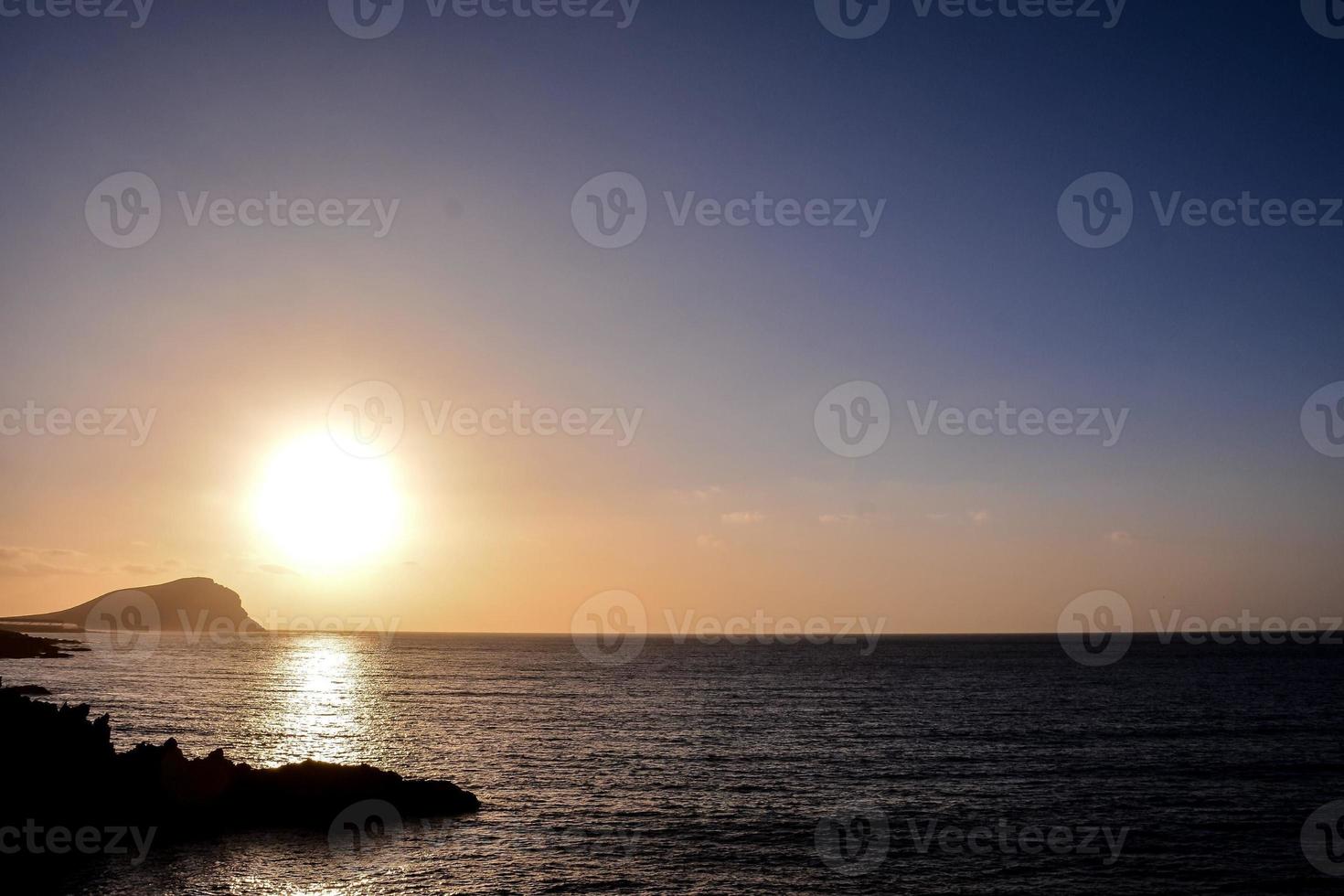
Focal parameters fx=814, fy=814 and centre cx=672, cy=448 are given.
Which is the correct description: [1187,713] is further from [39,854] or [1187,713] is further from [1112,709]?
[39,854]

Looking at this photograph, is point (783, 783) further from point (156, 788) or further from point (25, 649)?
point (25, 649)

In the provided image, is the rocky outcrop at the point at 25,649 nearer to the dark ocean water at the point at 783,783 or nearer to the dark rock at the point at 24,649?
the dark rock at the point at 24,649

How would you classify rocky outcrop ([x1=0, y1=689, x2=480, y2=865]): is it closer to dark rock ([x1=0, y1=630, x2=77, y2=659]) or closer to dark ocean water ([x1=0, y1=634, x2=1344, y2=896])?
dark ocean water ([x1=0, y1=634, x2=1344, y2=896])

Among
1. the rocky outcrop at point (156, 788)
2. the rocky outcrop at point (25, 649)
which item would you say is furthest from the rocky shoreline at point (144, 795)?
the rocky outcrop at point (25, 649)

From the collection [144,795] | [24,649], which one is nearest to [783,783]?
[144,795]

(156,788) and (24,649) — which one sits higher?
(156,788)

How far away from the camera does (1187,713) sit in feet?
269

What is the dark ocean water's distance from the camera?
32219mm

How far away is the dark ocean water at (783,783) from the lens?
32219 millimetres

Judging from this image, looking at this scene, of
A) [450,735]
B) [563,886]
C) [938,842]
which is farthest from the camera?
[450,735]

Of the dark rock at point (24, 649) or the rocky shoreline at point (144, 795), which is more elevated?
the rocky shoreline at point (144, 795)

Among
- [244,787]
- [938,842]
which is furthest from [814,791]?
[244,787]

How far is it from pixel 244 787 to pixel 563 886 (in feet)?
64.1

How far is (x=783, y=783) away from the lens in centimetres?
4841
